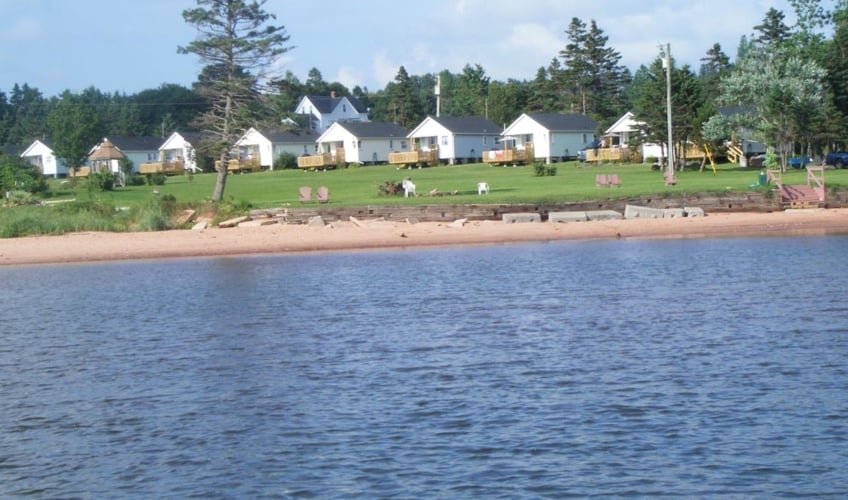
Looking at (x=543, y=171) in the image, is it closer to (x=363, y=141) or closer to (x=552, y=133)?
(x=552, y=133)

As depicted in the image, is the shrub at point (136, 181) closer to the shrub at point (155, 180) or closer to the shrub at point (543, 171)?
the shrub at point (155, 180)

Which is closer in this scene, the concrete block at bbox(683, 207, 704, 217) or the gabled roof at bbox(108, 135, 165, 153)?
the concrete block at bbox(683, 207, 704, 217)

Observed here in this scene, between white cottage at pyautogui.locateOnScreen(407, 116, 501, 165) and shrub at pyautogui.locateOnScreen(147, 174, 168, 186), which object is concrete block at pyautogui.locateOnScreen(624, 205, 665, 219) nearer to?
shrub at pyautogui.locateOnScreen(147, 174, 168, 186)

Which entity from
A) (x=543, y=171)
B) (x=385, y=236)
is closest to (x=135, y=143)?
(x=543, y=171)

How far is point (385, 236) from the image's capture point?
43.4 meters

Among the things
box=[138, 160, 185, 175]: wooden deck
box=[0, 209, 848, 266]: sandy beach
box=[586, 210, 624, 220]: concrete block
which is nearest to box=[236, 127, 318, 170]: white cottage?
box=[138, 160, 185, 175]: wooden deck

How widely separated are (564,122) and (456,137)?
31.1ft

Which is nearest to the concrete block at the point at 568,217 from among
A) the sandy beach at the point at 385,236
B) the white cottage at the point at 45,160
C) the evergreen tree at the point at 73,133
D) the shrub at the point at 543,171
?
the sandy beach at the point at 385,236

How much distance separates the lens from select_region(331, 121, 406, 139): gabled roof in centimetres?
10264

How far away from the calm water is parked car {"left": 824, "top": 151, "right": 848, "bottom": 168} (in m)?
40.4

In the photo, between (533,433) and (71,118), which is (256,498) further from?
(71,118)

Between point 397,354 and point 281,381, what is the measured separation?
2413mm

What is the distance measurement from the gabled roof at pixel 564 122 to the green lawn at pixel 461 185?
655 centimetres

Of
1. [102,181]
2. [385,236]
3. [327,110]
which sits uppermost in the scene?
[327,110]
